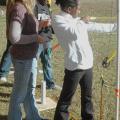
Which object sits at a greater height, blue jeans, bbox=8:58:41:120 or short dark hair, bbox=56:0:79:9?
short dark hair, bbox=56:0:79:9

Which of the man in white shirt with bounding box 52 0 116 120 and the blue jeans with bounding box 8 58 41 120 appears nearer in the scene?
the man in white shirt with bounding box 52 0 116 120

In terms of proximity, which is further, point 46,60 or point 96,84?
point 96,84

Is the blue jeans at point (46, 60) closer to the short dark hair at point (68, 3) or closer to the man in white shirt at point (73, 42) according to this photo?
the man in white shirt at point (73, 42)

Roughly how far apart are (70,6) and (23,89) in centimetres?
104

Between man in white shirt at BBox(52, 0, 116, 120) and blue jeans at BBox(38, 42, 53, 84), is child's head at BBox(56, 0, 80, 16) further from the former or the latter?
blue jeans at BBox(38, 42, 53, 84)

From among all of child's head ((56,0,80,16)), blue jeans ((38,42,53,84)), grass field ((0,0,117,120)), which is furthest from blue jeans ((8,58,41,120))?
blue jeans ((38,42,53,84))

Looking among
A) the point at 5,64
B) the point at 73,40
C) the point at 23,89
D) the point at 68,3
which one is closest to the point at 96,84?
the point at 5,64

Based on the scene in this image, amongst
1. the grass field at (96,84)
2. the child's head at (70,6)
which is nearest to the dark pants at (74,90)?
the grass field at (96,84)

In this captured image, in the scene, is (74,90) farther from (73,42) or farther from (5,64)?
(5,64)

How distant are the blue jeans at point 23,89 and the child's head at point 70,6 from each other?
665mm

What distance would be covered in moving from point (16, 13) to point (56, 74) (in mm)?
3383

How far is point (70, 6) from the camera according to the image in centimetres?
414

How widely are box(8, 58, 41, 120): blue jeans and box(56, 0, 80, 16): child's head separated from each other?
665 mm

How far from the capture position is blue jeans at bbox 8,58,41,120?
426 cm
